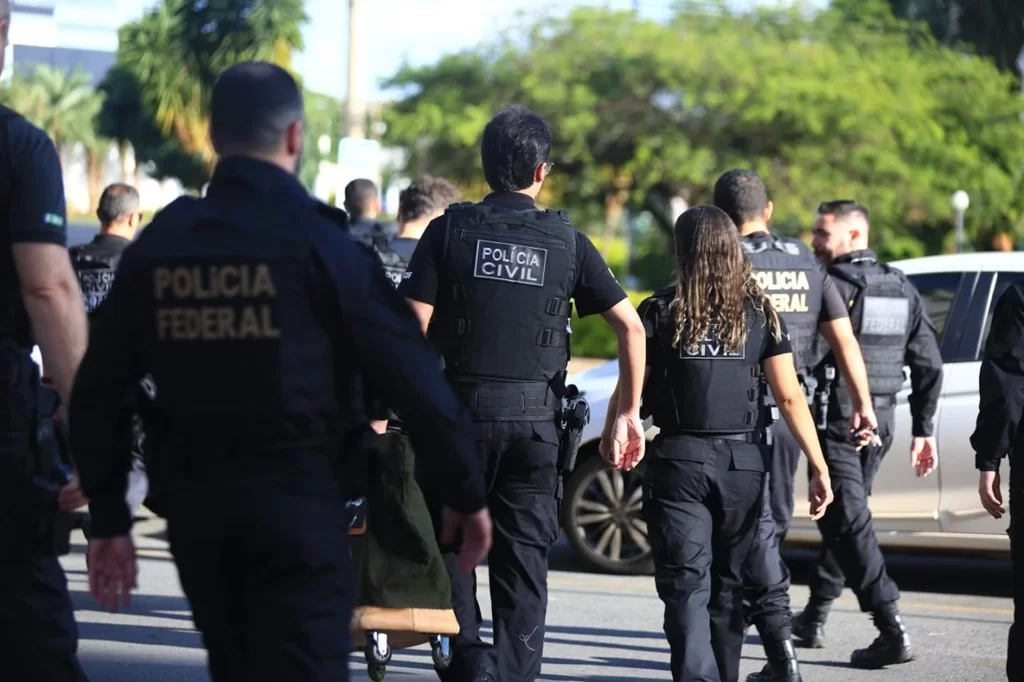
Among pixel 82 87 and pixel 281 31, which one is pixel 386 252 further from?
pixel 82 87

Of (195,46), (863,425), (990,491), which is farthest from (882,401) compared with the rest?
(195,46)

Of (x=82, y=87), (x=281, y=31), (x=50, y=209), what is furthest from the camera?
(x=82, y=87)

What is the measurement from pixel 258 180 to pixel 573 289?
6.16ft

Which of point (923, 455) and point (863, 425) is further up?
point (863, 425)

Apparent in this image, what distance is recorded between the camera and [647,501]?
4.98 m

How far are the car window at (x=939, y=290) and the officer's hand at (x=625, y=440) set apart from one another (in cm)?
335

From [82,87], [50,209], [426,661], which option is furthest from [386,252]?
[82,87]

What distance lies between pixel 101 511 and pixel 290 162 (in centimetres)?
78

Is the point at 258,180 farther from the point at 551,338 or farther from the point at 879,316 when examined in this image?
the point at 879,316

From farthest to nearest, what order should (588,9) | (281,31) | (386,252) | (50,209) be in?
(281,31) < (588,9) < (386,252) < (50,209)

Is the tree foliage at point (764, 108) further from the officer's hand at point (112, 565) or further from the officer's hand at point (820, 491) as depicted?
the officer's hand at point (112, 565)

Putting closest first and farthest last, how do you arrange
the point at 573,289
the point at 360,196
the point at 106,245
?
the point at 573,289
the point at 106,245
the point at 360,196

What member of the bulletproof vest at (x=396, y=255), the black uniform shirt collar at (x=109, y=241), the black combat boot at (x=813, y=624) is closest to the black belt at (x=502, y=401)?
the black combat boot at (x=813, y=624)

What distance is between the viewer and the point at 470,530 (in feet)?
9.73
